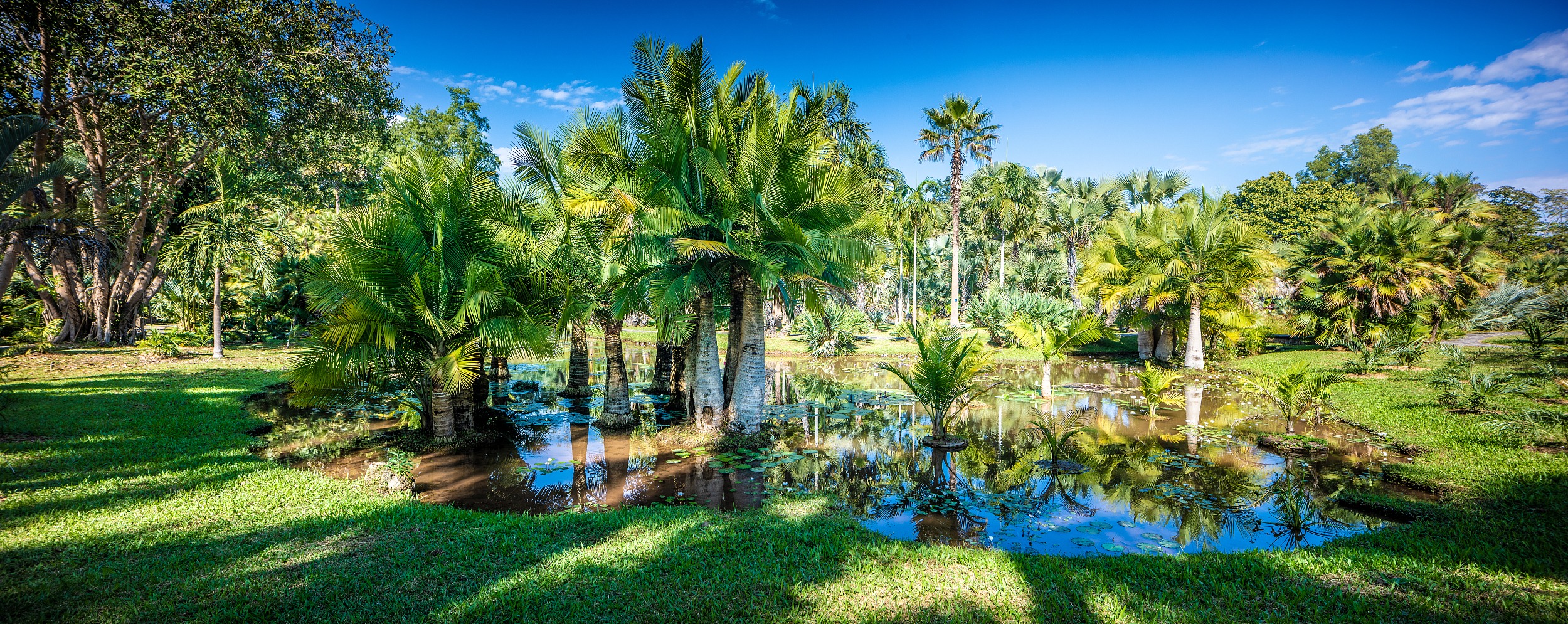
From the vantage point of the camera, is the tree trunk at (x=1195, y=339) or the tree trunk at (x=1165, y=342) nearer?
the tree trunk at (x=1195, y=339)

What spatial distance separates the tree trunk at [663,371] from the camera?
14125 mm

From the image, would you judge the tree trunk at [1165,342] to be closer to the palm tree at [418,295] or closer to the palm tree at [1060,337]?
the palm tree at [1060,337]

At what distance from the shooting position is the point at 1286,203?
48.2 m

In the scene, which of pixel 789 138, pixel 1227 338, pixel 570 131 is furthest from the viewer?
pixel 1227 338

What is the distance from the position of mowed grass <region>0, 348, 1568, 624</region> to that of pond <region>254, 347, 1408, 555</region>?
75 cm

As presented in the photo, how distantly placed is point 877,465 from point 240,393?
13.6 m

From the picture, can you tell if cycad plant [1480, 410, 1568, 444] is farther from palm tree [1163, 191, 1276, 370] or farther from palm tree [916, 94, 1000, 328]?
palm tree [916, 94, 1000, 328]

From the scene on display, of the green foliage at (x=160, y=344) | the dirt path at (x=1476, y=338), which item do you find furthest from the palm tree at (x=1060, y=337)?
the green foliage at (x=160, y=344)

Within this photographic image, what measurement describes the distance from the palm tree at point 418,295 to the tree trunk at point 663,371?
4448 millimetres

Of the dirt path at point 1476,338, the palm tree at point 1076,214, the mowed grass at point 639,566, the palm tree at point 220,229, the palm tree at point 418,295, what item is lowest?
the mowed grass at point 639,566

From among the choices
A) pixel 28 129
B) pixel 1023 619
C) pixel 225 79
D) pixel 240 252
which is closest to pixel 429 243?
pixel 28 129

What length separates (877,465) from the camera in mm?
9000

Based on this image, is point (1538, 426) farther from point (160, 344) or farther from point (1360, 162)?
point (1360, 162)

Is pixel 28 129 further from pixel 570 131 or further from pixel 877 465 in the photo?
pixel 877 465
